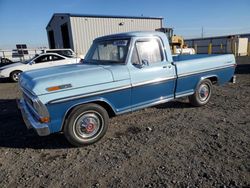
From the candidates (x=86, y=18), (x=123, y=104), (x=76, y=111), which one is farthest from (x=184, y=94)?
(x=86, y=18)

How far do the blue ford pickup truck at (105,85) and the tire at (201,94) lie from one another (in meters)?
0.07

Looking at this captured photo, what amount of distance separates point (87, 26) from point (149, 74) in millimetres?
16261

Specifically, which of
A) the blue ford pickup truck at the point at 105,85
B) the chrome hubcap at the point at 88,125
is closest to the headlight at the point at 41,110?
the blue ford pickup truck at the point at 105,85

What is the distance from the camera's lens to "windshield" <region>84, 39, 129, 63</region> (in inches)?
185

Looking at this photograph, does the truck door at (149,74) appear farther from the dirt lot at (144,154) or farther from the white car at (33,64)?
the white car at (33,64)

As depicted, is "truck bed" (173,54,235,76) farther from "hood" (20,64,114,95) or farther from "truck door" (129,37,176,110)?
"hood" (20,64,114,95)

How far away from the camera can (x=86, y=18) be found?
1948 centimetres

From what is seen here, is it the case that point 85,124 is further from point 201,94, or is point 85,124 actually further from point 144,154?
point 201,94

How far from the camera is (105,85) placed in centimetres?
416

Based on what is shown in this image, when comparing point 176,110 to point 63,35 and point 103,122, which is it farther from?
point 63,35

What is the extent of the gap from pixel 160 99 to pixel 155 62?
830mm

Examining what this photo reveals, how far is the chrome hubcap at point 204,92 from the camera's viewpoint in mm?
6086

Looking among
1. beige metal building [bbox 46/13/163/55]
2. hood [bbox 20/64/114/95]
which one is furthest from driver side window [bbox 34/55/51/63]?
hood [bbox 20/64/114/95]

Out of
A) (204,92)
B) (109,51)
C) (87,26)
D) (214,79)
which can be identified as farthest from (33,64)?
(214,79)
